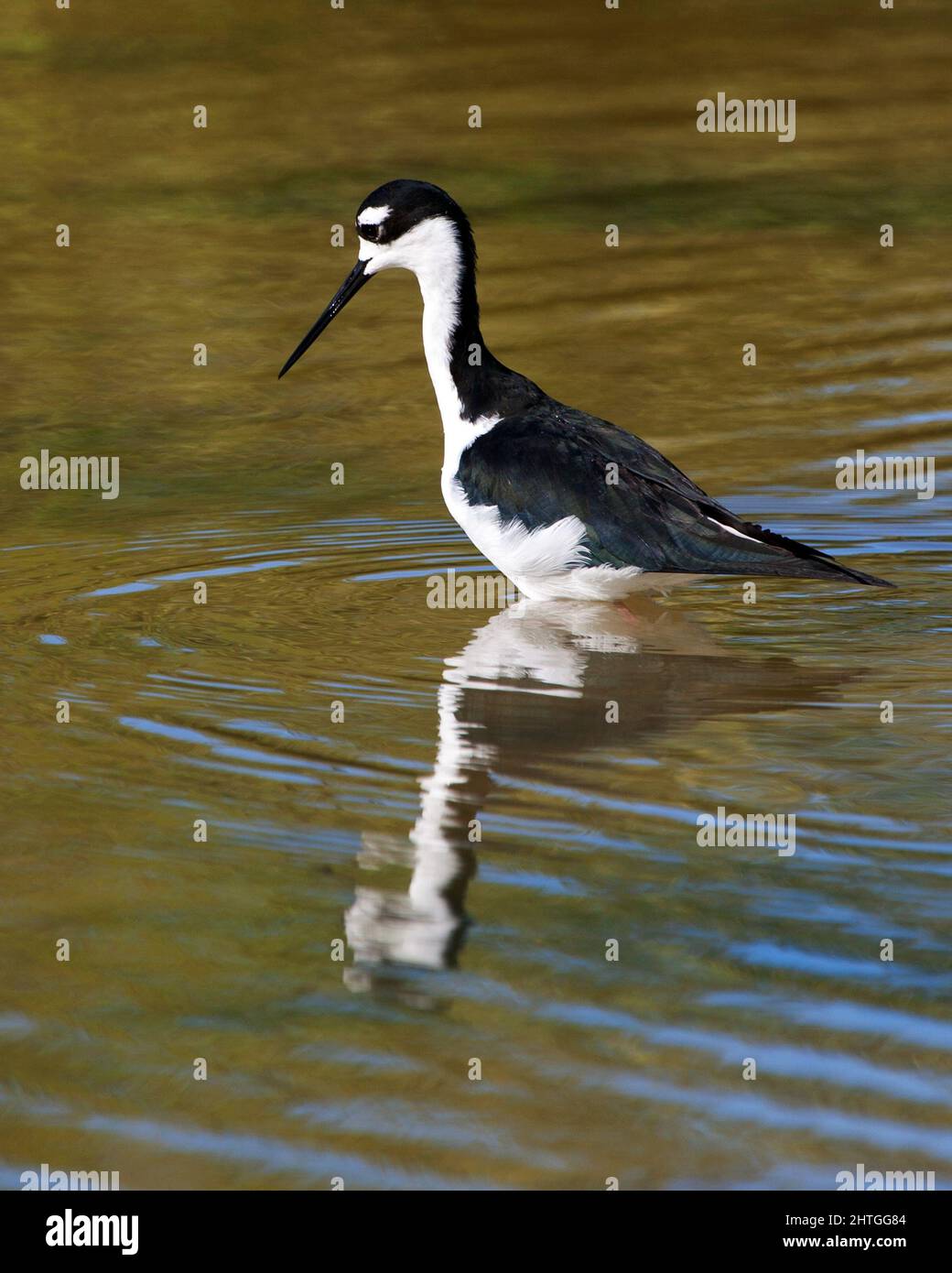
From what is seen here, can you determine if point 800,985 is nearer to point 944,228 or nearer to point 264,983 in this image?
point 264,983

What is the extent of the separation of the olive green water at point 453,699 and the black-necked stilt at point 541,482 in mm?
298

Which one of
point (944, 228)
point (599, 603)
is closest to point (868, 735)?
point (599, 603)

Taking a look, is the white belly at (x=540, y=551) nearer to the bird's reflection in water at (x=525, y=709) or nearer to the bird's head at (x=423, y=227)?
the bird's reflection in water at (x=525, y=709)

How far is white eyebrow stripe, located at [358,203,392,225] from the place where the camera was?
8812 millimetres

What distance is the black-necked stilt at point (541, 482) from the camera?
8047 millimetres

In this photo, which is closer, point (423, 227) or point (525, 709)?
point (525, 709)

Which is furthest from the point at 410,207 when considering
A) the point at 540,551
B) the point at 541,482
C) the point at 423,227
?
the point at 540,551

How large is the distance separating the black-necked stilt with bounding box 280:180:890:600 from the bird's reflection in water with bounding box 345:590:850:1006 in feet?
0.87

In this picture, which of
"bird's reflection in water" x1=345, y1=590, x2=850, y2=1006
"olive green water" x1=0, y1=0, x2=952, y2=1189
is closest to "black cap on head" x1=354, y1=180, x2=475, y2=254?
"olive green water" x1=0, y1=0, x2=952, y2=1189

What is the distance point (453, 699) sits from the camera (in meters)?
7.30

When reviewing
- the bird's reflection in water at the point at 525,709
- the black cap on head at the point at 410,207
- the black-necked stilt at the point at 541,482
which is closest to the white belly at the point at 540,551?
the black-necked stilt at the point at 541,482

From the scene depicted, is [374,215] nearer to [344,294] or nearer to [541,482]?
[344,294]

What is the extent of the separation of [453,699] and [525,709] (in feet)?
0.81

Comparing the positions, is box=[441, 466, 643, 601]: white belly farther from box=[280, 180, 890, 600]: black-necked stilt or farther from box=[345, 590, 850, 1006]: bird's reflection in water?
box=[345, 590, 850, 1006]: bird's reflection in water
